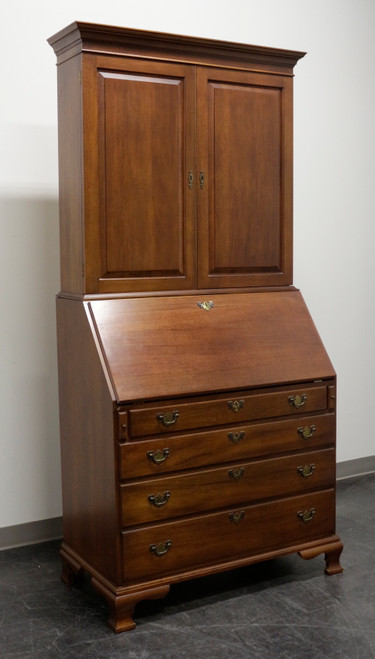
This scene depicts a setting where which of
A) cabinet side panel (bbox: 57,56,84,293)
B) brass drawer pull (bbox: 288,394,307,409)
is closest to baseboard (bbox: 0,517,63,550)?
cabinet side panel (bbox: 57,56,84,293)

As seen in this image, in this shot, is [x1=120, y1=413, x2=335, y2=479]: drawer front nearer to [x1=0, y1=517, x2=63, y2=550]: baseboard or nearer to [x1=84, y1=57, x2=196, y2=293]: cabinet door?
[x1=84, y1=57, x2=196, y2=293]: cabinet door

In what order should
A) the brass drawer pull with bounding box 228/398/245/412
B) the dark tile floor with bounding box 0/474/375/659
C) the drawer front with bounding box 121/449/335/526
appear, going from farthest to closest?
1. the brass drawer pull with bounding box 228/398/245/412
2. the drawer front with bounding box 121/449/335/526
3. the dark tile floor with bounding box 0/474/375/659

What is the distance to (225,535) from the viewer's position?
2982mm

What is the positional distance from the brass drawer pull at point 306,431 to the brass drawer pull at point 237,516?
37cm

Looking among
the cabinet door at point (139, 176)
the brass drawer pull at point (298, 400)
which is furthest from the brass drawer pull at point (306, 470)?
the cabinet door at point (139, 176)

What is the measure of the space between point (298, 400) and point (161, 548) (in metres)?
0.75

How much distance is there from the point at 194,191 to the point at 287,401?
0.85 m

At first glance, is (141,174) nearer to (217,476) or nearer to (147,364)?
(147,364)

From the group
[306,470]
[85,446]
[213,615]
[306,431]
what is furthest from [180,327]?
[213,615]

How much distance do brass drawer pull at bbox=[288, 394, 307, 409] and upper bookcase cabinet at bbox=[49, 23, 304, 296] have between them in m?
0.47

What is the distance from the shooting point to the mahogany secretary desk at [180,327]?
9.19 feet

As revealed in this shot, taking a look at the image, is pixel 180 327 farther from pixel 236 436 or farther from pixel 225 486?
pixel 225 486

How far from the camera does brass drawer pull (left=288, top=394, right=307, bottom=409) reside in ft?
10.2

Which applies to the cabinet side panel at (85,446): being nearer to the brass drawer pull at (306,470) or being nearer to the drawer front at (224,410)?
the drawer front at (224,410)
